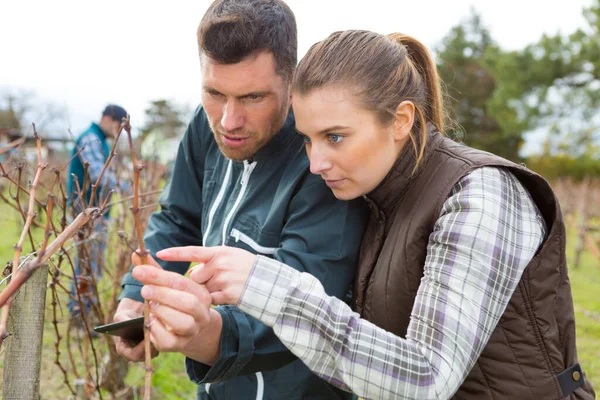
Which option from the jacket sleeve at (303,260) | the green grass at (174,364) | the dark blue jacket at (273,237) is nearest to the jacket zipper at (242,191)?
the dark blue jacket at (273,237)

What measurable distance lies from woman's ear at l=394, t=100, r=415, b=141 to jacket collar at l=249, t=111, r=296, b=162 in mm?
406

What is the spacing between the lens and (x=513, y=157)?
33.4 metres

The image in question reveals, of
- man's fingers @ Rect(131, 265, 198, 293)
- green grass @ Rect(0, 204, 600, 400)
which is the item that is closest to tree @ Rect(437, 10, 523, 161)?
green grass @ Rect(0, 204, 600, 400)

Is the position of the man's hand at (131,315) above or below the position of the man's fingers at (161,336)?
below

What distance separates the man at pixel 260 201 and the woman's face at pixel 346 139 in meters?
0.14

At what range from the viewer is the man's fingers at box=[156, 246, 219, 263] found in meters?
1.25

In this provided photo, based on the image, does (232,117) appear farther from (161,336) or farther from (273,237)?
(161,336)

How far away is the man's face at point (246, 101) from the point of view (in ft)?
6.18

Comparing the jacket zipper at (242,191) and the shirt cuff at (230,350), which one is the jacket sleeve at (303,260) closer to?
the shirt cuff at (230,350)

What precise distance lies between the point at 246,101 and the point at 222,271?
77cm

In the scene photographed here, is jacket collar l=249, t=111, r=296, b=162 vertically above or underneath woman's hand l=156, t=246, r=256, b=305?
above

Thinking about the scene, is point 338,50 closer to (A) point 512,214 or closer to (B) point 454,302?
(A) point 512,214

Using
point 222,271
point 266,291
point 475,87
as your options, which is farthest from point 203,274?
point 475,87

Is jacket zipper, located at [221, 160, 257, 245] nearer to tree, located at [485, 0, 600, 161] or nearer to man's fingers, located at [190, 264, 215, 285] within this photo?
man's fingers, located at [190, 264, 215, 285]
